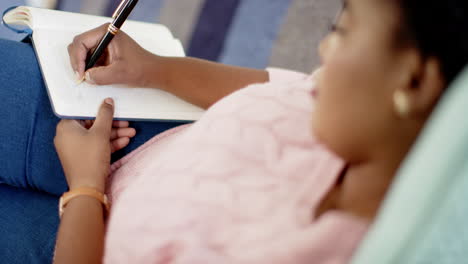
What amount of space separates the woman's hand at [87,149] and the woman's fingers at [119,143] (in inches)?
1.1

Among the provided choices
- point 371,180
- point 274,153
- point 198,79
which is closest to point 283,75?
point 198,79

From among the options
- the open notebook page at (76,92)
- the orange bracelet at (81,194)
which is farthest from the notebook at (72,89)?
the orange bracelet at (81,194)

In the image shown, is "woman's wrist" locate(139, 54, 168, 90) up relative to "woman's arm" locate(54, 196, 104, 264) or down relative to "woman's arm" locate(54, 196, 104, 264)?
up

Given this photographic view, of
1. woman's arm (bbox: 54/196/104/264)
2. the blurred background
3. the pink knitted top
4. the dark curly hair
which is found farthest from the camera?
the blurred background

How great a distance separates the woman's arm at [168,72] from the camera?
78cm

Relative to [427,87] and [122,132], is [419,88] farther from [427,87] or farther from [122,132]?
[122,132]

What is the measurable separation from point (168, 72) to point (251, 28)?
295 millimetres

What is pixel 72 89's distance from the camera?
751mm

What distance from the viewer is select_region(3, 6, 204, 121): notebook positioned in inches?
29.2

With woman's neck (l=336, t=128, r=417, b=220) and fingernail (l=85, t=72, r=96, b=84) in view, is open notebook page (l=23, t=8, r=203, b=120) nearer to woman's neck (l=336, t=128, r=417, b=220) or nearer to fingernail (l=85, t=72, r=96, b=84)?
fingernail (l=85, t=72, r=96, b=84)

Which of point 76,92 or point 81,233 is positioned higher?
point 76,92

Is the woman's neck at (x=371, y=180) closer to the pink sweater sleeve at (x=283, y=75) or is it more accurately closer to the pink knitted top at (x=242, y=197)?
→ the pink knitted top at (x=242, y=197)

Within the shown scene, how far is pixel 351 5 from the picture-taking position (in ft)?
1.24

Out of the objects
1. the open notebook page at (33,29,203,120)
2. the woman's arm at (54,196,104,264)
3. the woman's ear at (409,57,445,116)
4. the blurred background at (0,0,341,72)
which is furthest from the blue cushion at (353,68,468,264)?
the blurred background at (0,0,341,72)
